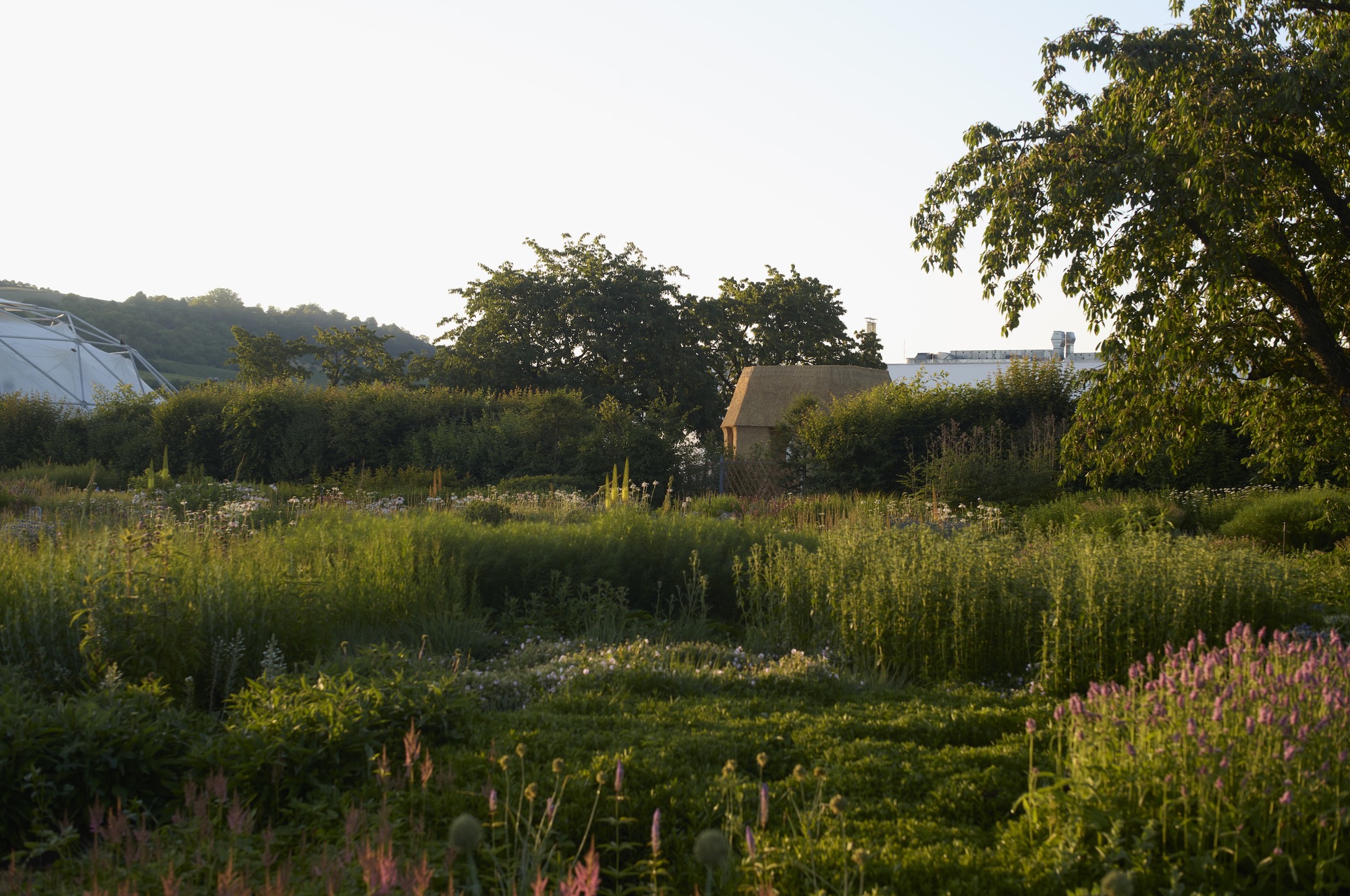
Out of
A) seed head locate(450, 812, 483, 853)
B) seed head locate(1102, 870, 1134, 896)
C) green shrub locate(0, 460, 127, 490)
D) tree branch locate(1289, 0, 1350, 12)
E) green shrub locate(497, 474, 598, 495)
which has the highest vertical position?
tree branch locate(1289, 0, 1350, 12)

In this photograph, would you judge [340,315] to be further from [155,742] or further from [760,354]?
[155,742]

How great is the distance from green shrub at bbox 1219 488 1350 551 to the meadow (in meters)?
3.07

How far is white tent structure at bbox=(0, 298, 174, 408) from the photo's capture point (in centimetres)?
3231

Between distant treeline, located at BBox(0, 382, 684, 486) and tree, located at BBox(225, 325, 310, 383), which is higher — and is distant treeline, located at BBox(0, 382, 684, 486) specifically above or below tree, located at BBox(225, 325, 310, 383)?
below

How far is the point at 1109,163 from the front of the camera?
810 centimetres

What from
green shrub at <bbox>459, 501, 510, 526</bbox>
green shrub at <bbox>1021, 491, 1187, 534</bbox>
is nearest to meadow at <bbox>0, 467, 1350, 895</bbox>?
green shrub at <bbox>1021, 491, 1187, 534</bbox>

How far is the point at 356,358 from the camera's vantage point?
36.0 meters

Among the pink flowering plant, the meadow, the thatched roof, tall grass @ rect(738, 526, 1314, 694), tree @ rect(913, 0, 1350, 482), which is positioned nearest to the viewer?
the pink flowering plant

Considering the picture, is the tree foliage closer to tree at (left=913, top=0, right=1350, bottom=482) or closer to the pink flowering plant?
tree at (left=913, top=0, right=1350, bottom=482)

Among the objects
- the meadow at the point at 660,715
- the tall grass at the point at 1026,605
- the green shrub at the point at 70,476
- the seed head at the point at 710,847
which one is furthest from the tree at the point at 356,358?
the seed head at the point at 710,847

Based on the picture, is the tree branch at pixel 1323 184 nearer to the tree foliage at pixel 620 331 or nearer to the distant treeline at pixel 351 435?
the distant treeline at pixel 351 435

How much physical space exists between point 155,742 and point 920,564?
4.34 metres

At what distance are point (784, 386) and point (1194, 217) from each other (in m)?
17.6

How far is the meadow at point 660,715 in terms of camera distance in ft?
8.64
